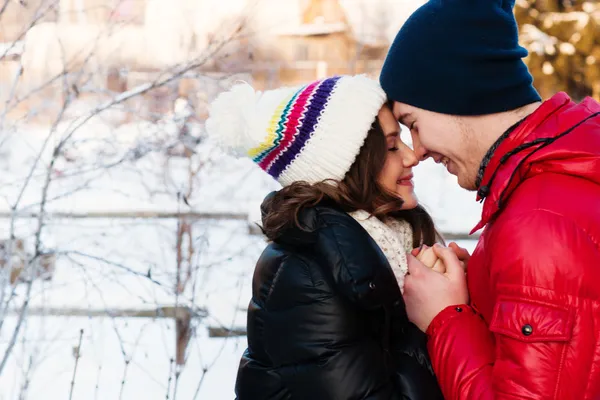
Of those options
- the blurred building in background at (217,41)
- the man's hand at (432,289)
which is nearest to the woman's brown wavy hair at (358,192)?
the man's hand at (432,289)

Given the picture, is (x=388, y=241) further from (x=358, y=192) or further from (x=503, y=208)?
(x=503, y=208)

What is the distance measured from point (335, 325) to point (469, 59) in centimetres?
72

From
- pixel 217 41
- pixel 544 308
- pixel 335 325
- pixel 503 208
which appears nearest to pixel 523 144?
pixel 503 208

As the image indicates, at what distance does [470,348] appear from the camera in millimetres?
1703

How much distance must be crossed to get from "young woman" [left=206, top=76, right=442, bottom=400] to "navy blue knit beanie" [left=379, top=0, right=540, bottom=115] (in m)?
0.29

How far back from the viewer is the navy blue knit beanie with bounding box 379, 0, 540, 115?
1.73 metres

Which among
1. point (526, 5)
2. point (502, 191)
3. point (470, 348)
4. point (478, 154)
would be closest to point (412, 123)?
point (478, 154)

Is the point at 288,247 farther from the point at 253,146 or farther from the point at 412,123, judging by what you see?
the point at 412,123

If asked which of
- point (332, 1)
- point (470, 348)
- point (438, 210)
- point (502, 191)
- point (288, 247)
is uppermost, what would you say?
point (332, 1)

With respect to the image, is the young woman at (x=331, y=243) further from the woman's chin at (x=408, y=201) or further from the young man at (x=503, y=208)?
the young man at (x=503, y=208)

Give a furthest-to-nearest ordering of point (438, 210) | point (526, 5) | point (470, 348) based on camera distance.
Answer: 1. point (526, 5)
2. point (438, 210)
3. point (470, 348)

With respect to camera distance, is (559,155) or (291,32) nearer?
(559,155)

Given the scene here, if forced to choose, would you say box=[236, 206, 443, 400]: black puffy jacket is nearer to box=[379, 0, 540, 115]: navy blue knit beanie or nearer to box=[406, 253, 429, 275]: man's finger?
box=[406, 253, 429, 275]: man's finger

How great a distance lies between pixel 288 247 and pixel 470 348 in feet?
1.82
